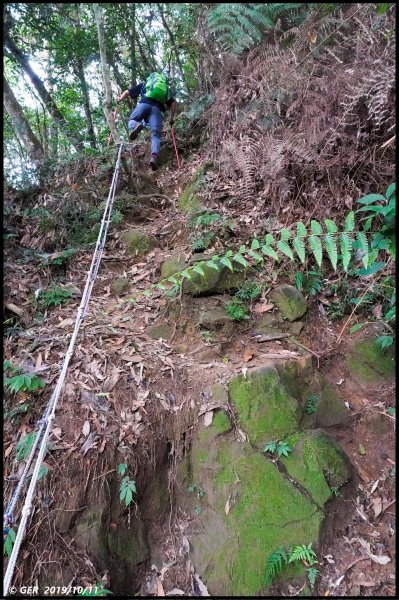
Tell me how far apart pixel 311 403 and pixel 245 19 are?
17.9 feet

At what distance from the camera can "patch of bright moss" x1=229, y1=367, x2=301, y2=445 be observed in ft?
10.2

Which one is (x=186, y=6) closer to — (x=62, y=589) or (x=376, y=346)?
(x=376, y=346)

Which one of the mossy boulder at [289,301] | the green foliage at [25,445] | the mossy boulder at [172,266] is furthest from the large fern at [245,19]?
the green foliage at [25,445]

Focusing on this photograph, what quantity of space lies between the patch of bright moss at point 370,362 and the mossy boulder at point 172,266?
7.35ft

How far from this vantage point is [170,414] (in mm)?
3219

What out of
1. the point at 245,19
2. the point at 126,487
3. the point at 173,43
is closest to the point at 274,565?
the point at 126,487

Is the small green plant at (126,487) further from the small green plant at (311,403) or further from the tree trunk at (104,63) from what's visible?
the tree trunk at (104,63)

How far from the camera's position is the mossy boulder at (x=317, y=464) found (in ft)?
9.35

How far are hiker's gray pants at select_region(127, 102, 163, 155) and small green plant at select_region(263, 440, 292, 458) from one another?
5517mm

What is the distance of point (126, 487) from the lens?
2842mm

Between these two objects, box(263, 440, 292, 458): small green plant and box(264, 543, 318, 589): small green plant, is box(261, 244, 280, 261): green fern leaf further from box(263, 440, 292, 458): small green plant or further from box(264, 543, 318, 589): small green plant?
box(264, 543, 318, 589): small green plant

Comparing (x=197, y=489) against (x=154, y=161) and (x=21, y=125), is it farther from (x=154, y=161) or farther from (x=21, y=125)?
(x=21, y=125)

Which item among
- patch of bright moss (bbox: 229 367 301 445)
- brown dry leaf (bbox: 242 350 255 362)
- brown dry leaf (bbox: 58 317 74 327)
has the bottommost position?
patch of bright moss (bbox: 229 367 301 445)

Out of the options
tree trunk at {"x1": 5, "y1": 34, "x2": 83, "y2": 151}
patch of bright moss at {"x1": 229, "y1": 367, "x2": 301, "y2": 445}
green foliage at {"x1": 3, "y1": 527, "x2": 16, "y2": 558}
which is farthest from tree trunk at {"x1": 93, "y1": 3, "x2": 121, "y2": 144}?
green foliage at {"x1": 3, "y1": 527, "x2": 16, "y2": 558}
